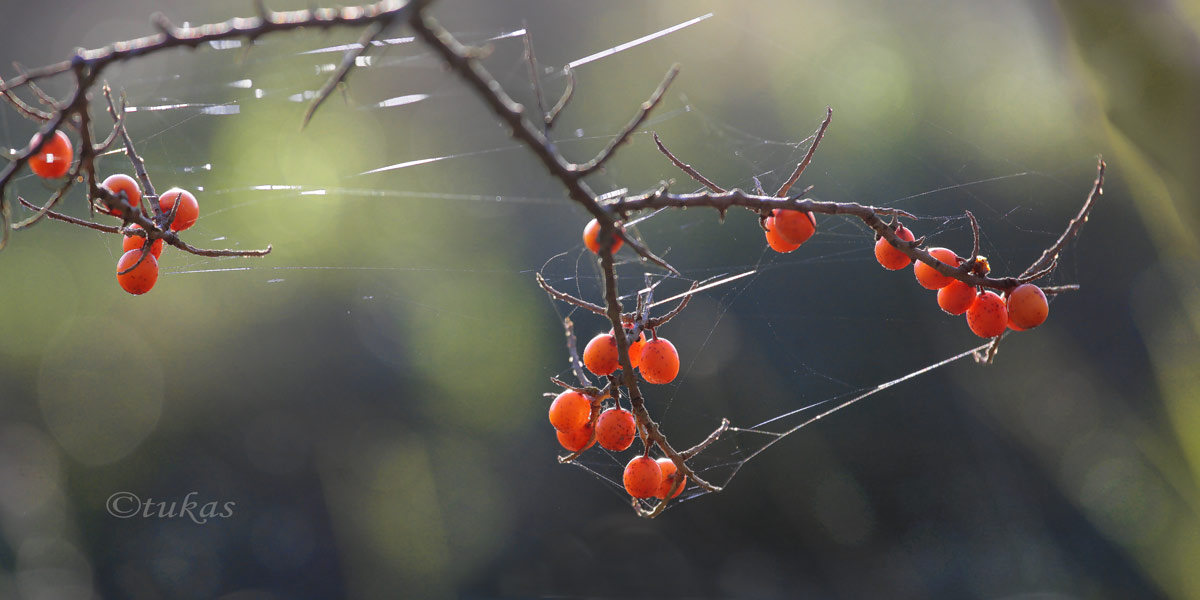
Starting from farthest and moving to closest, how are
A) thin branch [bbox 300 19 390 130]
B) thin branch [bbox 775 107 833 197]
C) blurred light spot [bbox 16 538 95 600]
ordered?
blurred light spot [bbox 16 538 95 600], thin branch [bbox 775 107 833 197], thin branch [bbox 300 19 390 130]

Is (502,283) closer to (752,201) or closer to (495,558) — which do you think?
(495,558)

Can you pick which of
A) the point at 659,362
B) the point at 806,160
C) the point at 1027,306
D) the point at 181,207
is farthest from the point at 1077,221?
the point at 181,207

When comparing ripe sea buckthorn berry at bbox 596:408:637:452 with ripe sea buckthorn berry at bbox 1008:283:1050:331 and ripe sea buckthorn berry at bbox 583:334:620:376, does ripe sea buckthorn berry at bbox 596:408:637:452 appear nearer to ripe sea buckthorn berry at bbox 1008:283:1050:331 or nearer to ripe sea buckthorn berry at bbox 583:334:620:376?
ripe sea buckthorn berry at bbox 583:334:620:376

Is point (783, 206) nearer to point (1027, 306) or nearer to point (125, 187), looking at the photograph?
point (1027, 306)

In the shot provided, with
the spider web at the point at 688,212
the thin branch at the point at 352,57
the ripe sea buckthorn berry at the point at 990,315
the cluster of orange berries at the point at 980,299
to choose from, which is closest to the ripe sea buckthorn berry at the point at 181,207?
the thin branch at the point at 352,57

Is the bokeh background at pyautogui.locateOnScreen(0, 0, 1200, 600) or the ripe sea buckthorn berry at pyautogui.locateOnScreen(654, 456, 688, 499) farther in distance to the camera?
the bokeh background at pyautogui.locateOnScreen(0, 0, 1200, 600)

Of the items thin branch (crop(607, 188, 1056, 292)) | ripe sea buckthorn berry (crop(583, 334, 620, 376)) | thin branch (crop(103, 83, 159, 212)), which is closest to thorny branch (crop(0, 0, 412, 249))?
thin branch (crop(103, 83, 159, 212))

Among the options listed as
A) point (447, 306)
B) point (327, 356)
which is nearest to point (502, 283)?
point (447, 306)

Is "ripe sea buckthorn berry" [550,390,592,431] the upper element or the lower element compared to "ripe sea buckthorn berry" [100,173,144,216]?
lower
